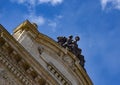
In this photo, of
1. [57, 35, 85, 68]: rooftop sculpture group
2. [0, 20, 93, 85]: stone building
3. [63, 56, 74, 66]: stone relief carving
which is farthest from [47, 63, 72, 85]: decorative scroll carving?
[57, 35, 85, 68]: rooftop sculpture group

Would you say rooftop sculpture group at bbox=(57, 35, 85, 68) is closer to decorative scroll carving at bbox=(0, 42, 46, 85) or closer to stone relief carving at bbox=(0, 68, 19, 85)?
decorative scroll carving at bbox=(0, 42, 46, 85)

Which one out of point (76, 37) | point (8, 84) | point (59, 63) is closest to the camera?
point (8, 84)

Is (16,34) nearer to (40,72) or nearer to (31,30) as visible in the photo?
(31,30)

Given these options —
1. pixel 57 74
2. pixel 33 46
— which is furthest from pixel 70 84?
pixel 33 46

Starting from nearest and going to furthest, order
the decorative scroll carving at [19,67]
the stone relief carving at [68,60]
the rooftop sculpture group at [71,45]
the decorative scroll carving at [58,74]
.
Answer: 1. the decorative scroll carving at [19,67]
2. the decorative scroll carving at [58,74]
3. the stone relief carving at [68,60]
4. the rooftop sculpture group at [71,45]

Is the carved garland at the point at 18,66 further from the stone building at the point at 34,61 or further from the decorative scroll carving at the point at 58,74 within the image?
the decorative scroll carving at the point at 58,74

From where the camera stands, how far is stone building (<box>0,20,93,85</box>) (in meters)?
18.9

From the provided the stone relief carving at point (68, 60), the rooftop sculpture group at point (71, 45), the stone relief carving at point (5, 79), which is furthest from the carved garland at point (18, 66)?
the rooftop sculpture group at point (71, 45)

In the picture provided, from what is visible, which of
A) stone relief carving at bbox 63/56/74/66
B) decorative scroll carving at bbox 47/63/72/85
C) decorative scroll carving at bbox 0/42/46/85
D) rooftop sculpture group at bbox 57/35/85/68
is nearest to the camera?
decorative scroll carving at bbox 0/42/46/85

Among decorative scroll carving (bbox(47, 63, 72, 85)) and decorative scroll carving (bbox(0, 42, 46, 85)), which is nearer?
decorative scroll carving (bbox(0, 42, 46, 85))

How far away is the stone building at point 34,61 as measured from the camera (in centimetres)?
1895

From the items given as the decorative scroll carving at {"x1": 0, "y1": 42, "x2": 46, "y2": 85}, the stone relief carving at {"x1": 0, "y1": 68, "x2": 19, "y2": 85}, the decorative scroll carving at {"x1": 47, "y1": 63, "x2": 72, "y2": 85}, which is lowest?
the stone relief carving at {"x1": 0, "y1": 68, "x2": 19, "y2": 85}

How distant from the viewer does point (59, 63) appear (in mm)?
24562

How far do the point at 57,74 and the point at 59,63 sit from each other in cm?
142
